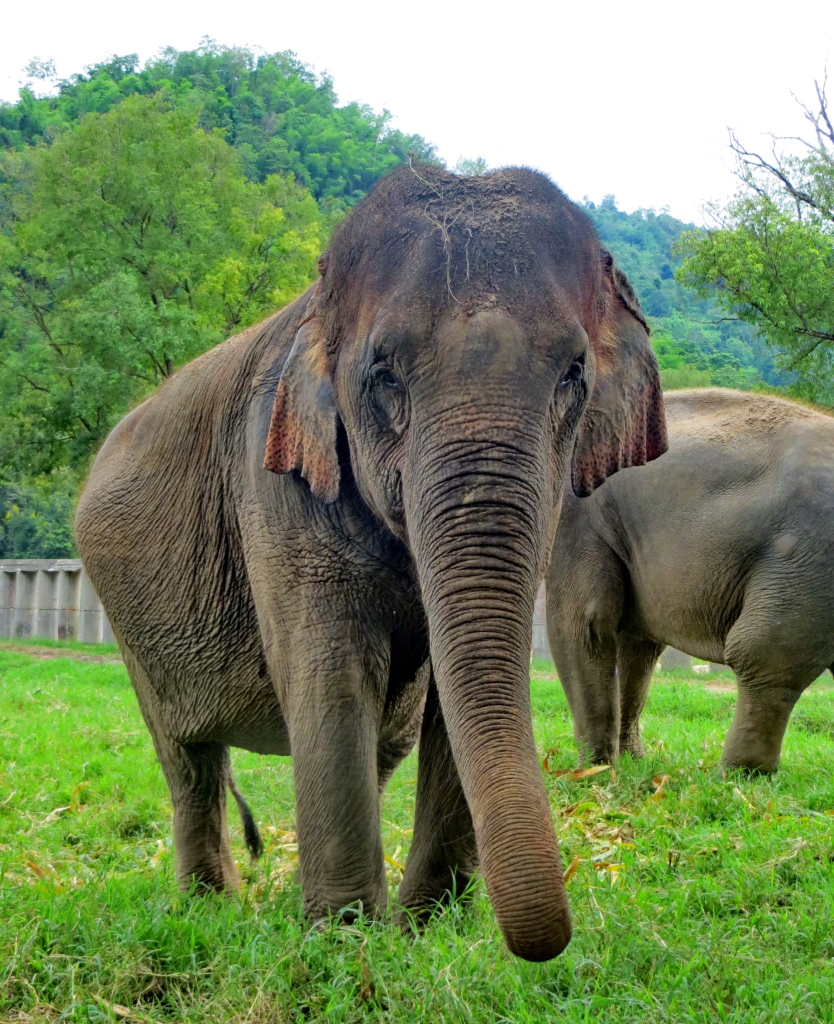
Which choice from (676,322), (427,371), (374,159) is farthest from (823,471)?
(676,322)

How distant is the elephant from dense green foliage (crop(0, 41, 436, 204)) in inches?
1283

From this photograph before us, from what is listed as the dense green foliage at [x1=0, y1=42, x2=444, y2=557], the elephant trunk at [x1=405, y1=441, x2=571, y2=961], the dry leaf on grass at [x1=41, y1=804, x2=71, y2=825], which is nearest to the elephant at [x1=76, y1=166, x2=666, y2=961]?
the elephant trunk at [x1=405, y1=441, x2=571, y2=961]

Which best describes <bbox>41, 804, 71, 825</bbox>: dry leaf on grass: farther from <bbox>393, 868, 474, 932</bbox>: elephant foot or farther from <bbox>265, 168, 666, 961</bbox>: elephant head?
<bbox>265, 168, 666, 961</bbox>: elephant head

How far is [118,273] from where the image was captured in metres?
19.8

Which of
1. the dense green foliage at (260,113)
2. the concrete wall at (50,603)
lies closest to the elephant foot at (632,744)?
the concrete wall at (50,603)

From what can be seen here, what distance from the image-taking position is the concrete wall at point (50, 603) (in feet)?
80.2

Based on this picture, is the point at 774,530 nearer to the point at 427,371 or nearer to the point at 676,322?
the point at 427,371

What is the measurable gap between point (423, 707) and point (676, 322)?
188 ft

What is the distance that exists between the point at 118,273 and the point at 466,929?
18012mm

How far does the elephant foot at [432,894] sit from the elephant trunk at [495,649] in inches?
50.7

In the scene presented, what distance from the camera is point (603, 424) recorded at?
11.2 ft

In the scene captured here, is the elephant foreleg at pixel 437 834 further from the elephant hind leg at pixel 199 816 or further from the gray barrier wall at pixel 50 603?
the gray barrier wall at pixel 50 603

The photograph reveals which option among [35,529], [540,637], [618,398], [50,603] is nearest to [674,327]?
[35,529]

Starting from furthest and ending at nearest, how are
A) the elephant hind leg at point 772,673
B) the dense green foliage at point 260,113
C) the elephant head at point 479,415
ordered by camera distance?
1. the dense green foliage at point 260,113
2. the elephant hind leg at point 772,673
3. the elephant head at point 479,415
